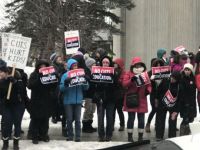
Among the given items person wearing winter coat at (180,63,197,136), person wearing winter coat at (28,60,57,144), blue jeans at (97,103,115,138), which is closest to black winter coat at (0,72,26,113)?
person wearing winter coat at (28,60,57,144)

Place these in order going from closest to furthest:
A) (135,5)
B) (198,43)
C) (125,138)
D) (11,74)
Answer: (11,74) → (125,138) → (198,43) → (135,5)

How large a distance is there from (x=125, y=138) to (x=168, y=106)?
143 cm

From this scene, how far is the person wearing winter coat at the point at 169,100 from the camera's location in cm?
1085

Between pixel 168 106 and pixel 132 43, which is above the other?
pixel 132 43

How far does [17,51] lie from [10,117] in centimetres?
153

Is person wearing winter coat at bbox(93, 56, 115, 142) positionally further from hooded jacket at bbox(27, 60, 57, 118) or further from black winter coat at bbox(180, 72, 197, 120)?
black winter coat at bbox(180, 72, 197, 120)

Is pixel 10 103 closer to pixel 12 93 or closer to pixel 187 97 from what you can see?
pixel 12 93

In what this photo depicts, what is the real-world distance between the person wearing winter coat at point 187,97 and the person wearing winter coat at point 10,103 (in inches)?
139

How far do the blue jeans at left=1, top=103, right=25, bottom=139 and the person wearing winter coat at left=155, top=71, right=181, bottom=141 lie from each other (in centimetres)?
304

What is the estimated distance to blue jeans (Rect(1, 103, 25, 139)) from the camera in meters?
9.93

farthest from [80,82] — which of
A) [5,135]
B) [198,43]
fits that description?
[198,43]

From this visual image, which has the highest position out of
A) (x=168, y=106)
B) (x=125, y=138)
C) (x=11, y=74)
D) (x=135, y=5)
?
(x=135, y=5)

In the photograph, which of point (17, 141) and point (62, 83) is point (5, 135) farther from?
point (62, 83)

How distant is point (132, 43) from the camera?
113ft
